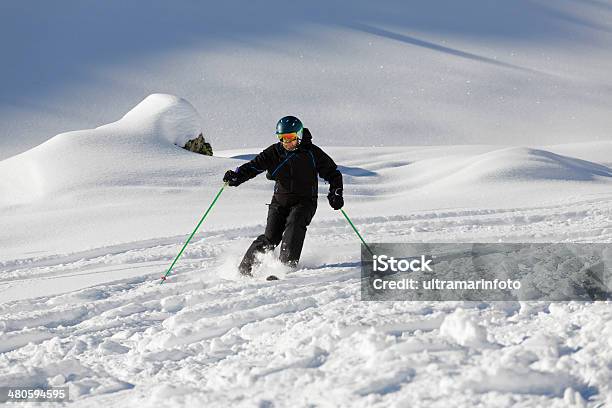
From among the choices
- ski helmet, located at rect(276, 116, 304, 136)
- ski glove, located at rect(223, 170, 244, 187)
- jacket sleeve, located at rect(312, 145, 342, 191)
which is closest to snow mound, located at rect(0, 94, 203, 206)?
ski glove, located at rect(223, 170, 244, 187)

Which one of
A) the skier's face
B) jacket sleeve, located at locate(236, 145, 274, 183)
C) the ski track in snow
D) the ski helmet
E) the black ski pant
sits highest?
the ski helmet

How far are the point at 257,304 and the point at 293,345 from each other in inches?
35.5

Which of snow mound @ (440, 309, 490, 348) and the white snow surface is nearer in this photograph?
the white snow surface

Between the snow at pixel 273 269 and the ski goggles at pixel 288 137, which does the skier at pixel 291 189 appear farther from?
the snow at pixel 273 269

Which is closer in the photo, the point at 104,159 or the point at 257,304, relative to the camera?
the point at 257,304

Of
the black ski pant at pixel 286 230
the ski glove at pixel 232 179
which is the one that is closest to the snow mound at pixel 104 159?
the ski glove at pixel 232 179

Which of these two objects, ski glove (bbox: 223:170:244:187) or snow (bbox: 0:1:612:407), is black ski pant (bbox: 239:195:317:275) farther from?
ski glove (bbox: 223:170:244:187)

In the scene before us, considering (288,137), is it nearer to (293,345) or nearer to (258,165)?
(258,165)

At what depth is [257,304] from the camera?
4578 millimetres

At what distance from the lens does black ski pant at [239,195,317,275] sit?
5469mm

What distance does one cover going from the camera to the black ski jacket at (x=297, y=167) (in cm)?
552

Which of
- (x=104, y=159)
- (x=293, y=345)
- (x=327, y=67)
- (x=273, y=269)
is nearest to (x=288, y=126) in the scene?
(x=273, y=269)

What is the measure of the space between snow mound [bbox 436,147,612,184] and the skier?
455cm

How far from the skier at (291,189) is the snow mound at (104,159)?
4.41m
